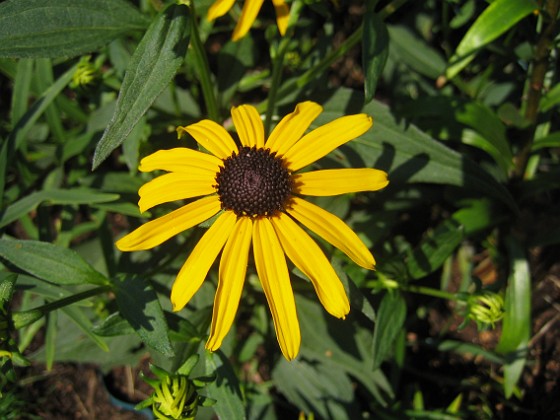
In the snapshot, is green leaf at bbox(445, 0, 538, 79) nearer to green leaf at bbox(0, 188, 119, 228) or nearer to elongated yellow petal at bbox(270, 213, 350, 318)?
elongated yellow petal at bbox(270, 213, 350, 318)

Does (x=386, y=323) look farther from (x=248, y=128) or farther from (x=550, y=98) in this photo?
(x=550, y=98)

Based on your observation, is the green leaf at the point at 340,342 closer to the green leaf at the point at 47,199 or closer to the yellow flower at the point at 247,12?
the green leaf at the point at 47,199

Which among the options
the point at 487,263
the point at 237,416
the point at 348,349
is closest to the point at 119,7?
the point at 237,416

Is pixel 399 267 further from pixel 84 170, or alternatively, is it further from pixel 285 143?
pixel 84 170

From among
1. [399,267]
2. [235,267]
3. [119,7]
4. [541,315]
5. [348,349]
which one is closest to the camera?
[235,267]

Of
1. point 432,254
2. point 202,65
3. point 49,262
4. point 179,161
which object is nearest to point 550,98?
point 432,254

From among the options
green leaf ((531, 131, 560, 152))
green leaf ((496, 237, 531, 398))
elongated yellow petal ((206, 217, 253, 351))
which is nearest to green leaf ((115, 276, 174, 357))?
elongated yellow petal ((206, 217, 253, 351))
